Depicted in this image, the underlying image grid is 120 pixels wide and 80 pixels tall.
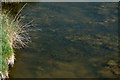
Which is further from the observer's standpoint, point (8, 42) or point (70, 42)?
point (70, 42)

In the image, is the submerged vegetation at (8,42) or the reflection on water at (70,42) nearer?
the submerged vegetation at (8,42)

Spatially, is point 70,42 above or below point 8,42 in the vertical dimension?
below

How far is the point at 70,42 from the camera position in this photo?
29.9 ft

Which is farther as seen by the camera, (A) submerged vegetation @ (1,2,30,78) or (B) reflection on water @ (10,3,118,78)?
(B) reflection on water @ (10,3,118,78)

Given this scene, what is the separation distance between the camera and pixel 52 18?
35.6ft

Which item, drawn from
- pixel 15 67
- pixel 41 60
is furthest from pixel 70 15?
pixel 15 67

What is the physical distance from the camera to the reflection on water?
7652 mm

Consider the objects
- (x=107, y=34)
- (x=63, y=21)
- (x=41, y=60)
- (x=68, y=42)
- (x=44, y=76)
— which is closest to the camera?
(x=44, y=76)

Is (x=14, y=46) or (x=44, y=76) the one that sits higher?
(x=14, y=46)

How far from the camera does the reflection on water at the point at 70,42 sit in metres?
7.65

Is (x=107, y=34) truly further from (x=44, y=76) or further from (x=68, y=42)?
(x=44, y=76)

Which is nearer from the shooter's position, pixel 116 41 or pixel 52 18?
pixel 116 41

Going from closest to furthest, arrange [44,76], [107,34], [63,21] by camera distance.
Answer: [44,76], [107,34], [63,21]

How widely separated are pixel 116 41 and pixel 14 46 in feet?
11.5
